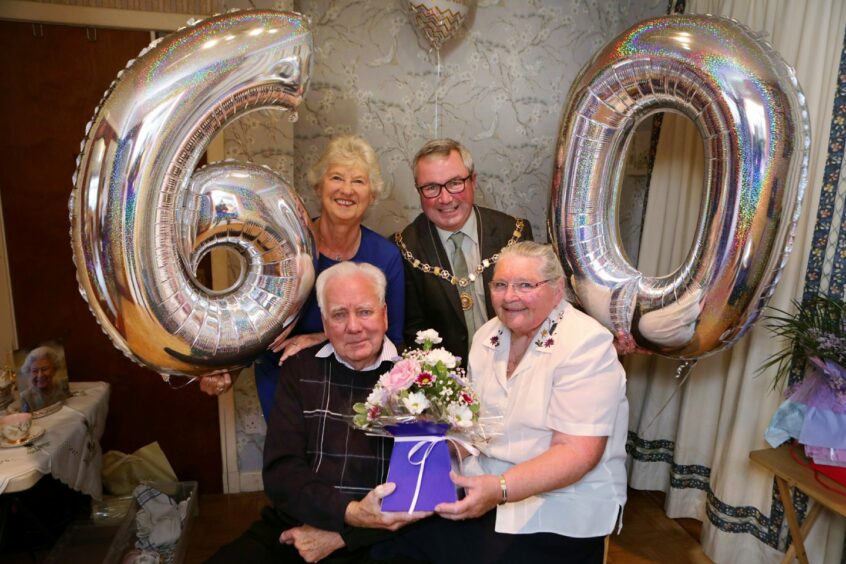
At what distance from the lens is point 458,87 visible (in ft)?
9.44

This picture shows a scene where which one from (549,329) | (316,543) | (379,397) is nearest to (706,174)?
(549,329)

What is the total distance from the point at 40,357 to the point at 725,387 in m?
2.65

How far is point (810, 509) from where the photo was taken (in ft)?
6.57

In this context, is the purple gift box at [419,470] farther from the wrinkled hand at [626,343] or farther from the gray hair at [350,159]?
the gray hair at [350,159]

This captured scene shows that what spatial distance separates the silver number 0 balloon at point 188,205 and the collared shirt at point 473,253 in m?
0.62

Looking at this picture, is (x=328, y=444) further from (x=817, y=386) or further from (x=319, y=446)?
(x=817, y=386)

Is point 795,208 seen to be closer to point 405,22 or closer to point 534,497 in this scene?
point 534,497

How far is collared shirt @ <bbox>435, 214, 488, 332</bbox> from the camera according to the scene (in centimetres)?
209

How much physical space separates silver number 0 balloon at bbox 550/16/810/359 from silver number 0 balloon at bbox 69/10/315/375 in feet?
2.89

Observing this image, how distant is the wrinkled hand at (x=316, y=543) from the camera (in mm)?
1495

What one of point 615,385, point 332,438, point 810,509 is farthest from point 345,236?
point 810,509

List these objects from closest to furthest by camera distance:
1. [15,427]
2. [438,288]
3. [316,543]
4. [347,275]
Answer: [316,543], [347,275], [15,427], [438,288]

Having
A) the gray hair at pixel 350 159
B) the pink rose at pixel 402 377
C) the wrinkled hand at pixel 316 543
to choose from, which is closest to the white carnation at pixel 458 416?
the pink rose at pixel 402 377

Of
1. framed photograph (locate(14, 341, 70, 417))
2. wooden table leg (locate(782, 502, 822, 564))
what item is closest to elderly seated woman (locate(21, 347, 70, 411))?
framed photograph (locate(14, 341, 70, 417))
